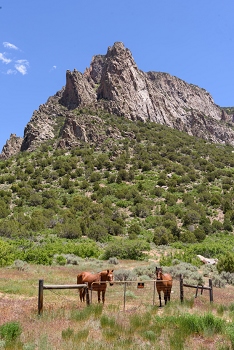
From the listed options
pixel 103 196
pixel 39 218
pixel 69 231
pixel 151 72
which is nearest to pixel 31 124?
pixel 103 196

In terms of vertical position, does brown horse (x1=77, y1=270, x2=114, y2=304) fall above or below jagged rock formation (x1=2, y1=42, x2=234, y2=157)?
below

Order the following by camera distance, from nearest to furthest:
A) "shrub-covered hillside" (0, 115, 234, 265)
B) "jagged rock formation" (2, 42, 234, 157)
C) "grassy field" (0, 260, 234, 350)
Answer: "grassy field" (0, 260, 234, 350) < "shrub-covered hillside" (0, 115, 234, 265) < "jagged rock formation" (2, 42, 234, 157)

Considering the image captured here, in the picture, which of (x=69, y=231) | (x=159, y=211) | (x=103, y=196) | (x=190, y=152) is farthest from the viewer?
(x=190, y=152)

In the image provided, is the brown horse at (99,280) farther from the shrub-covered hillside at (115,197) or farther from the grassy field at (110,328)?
the shrub-covered hillside at (115,197)

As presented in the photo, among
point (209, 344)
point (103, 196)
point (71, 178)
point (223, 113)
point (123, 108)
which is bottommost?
point (209, 344)

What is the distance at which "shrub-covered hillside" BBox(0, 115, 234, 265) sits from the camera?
3897cm

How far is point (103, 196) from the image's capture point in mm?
57750

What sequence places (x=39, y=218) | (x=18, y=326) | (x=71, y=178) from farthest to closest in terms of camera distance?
(x=71, y=178) < (x=39, y=218) < (x=18, y=326)

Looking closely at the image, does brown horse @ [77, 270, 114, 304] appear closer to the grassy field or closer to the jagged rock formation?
the grassy field

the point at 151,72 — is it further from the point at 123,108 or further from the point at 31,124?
the point at 31,124

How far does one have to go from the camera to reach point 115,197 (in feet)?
189

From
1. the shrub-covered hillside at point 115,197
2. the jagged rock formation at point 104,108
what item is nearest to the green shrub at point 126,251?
the shrub-covered hillside at point 115,197

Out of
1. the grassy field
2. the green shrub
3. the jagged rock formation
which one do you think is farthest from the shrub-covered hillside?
the grassy field

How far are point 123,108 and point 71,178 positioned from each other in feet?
121
